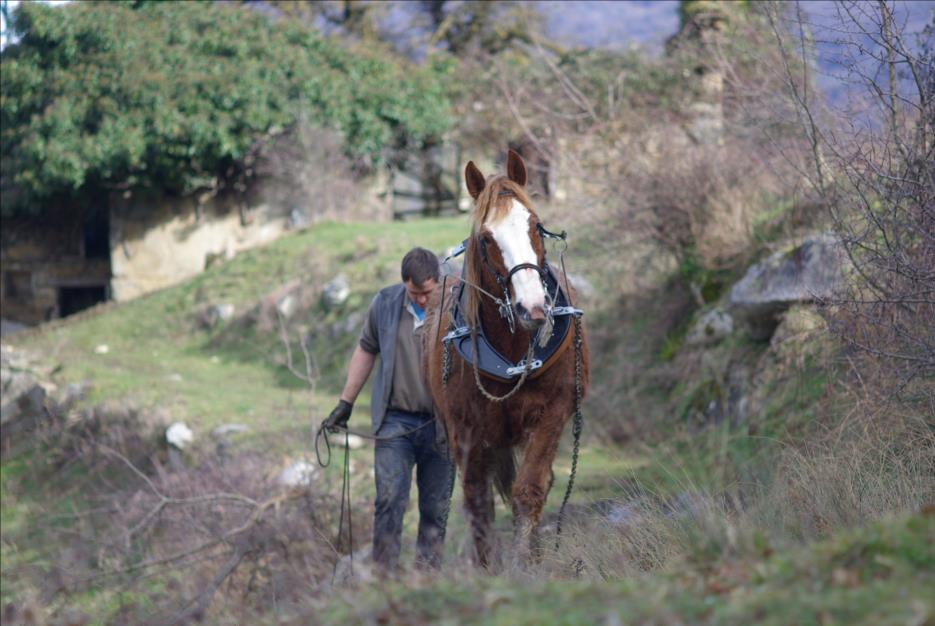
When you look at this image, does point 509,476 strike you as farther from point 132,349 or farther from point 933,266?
point 132,349

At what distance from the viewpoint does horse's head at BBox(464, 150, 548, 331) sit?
503cm

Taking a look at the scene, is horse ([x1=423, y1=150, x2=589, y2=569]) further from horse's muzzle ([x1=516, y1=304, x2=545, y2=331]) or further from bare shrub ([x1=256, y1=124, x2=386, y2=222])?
bare shrub ([x1=256, y1=124, x2=386, y2=222])

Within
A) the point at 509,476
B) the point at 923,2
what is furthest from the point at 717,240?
the point at 509,476

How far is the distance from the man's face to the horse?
575 mm

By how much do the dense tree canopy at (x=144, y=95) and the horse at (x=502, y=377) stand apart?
1833 centimetres

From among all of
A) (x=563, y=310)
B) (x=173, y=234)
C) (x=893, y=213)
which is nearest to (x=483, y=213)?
(x=563, y=310)

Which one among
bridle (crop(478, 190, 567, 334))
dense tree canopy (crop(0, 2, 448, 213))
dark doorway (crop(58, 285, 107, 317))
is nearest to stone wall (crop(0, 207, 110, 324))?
dark doorway (crop(58, 285, 107, 317))

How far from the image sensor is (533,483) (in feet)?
18.1

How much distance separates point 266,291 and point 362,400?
6292mm

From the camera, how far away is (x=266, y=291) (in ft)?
63.7

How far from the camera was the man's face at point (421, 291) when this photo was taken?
6.59 m

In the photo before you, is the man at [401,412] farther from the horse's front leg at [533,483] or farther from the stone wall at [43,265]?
the stone wall at [43,265]

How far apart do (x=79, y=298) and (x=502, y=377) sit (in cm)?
2416

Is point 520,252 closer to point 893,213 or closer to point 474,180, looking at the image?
point 474,180
